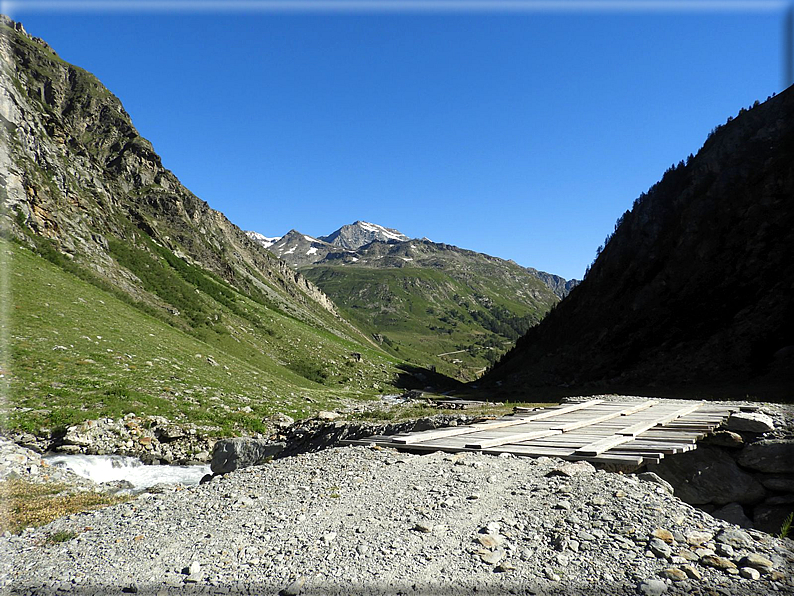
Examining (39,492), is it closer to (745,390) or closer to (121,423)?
(121,423)

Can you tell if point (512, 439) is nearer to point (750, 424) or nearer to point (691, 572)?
point (691, 572)

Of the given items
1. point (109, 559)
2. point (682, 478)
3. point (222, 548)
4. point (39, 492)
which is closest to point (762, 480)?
point (682, 478)

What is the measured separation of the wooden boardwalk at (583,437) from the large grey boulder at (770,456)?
1.21m

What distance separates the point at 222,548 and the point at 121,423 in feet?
65.6

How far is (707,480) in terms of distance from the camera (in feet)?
42.1

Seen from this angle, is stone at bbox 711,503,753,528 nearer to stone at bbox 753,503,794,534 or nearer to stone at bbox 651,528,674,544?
stone at bbox 753,503,794,534

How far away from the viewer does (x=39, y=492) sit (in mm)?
12703

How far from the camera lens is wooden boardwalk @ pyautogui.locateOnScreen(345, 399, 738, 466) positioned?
447 inches

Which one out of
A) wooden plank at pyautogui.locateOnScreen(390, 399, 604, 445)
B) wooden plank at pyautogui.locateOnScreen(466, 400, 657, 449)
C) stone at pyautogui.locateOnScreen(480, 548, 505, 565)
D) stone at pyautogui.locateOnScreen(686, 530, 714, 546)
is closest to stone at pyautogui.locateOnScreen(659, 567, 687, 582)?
stone at pyautogui.locateOnScreen(686, 530, 714, 546)

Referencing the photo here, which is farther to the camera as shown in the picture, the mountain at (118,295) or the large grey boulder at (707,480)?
the mountain at (118,295)

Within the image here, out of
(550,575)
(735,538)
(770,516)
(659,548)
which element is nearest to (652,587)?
(659,548)

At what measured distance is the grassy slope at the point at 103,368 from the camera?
74.5 ft

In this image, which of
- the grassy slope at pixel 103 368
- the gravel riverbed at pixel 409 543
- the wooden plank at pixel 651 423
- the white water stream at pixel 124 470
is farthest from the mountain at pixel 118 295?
the wooden plank at pixel 651 423

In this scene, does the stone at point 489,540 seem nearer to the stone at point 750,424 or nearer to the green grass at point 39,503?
the green grass at point 39,503
